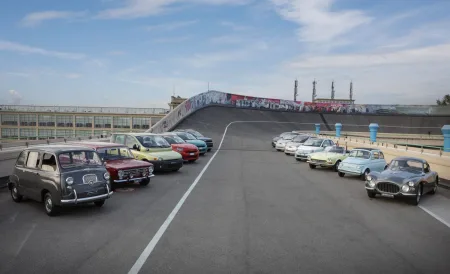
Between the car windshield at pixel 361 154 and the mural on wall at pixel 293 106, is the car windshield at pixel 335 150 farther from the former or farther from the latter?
the mural on wall at pixel 293 106

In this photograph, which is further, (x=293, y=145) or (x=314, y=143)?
(x=293, y=145)

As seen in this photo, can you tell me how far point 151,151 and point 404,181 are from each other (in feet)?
31.7

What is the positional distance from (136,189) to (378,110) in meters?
82.0

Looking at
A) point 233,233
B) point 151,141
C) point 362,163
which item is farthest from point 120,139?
point 362,163

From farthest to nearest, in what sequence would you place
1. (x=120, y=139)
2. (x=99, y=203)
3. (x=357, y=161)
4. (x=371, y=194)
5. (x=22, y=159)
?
(x=120, y=139)
(x=357, y=161)
(x=371, y=194)
(x=22, y=159)
(x=99, y=203)

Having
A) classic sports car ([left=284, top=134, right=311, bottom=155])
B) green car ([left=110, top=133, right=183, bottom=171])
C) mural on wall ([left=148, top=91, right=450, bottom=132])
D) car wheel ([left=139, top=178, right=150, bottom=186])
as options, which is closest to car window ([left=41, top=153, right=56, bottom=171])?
car wheel ([left=139, top=178, right=150, bottom=186])

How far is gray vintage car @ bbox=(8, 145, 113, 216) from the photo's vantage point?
8.15 metres

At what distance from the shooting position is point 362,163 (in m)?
15.1

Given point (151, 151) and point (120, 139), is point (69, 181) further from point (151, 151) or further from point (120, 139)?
Result: point (120, 139)

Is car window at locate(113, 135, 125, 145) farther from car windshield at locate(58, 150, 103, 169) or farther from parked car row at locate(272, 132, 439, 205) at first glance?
parked car row at locate(272, 132, 439, 205)

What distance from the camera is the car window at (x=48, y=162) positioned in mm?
8516

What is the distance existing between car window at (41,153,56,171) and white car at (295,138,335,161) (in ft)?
52.4

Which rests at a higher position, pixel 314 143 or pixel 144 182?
pixel 314 143

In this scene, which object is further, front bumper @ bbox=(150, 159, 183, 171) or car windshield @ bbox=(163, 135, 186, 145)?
car windshield @ bbox=(163, 135, 186, 145)
